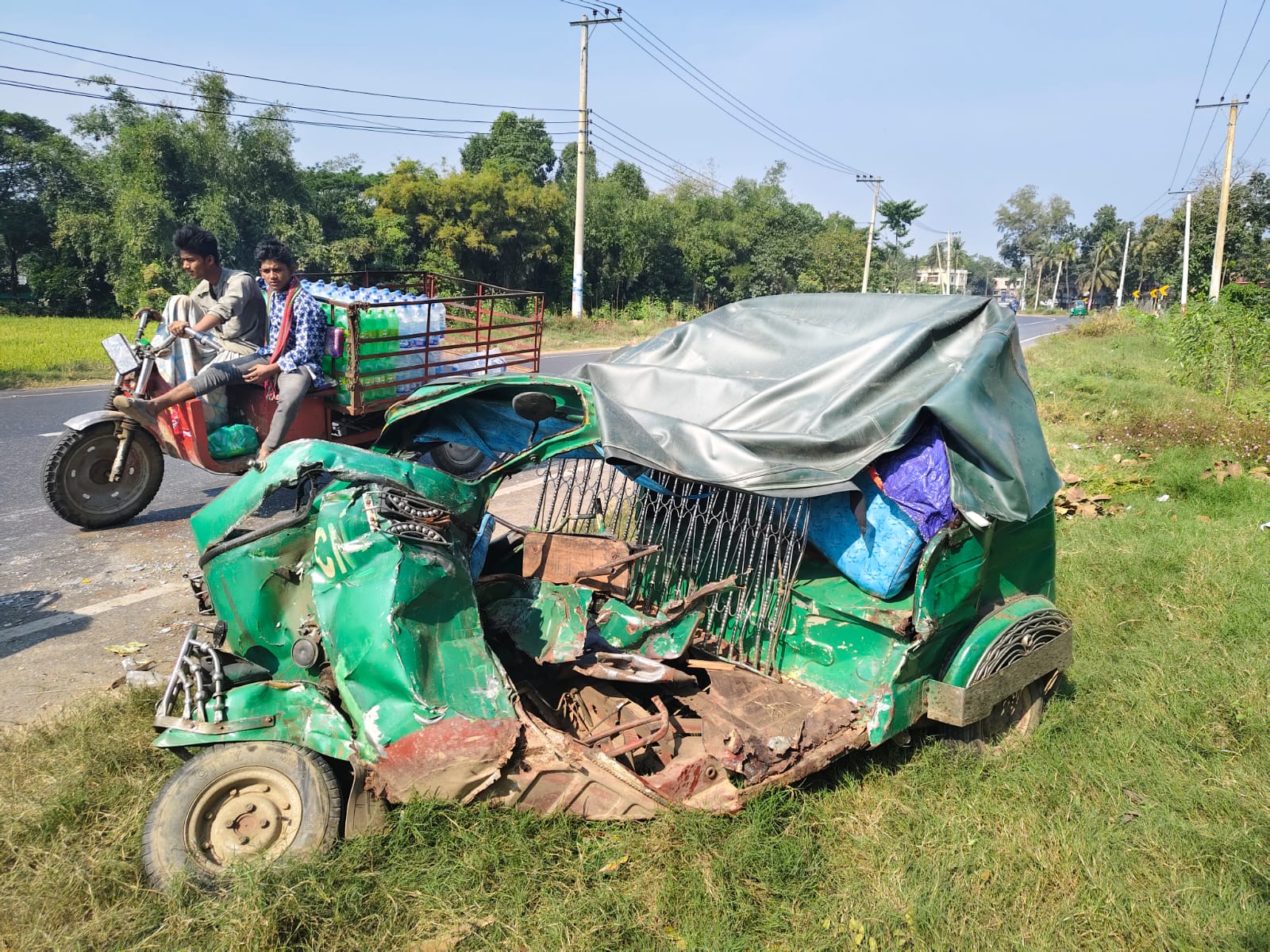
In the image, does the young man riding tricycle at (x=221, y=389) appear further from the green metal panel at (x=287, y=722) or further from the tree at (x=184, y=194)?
the tree at (x=184, y=194)

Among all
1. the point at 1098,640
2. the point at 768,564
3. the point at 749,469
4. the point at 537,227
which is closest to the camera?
the point at 749,469

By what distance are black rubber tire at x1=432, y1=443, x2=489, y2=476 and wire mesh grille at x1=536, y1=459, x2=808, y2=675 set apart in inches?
88.1

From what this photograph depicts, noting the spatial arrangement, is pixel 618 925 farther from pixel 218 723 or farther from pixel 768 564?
pixel 768 564

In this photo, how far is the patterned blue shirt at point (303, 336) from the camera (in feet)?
20.1

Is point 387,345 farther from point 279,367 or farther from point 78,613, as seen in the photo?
point 78,613

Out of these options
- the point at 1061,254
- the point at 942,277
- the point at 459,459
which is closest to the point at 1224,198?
the point at 459,459

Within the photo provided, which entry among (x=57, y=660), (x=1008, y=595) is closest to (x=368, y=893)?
(x=57, y=660)

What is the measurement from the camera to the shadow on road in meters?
4.36

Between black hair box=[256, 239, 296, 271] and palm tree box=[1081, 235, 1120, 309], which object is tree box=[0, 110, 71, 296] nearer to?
black hair box=[256, 239, 296, 271]

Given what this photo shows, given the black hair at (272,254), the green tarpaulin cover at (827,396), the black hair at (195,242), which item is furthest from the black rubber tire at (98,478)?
the green tarpaulin cover at (827,396)

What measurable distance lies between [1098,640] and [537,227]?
26.2 metres

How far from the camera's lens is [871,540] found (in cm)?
359

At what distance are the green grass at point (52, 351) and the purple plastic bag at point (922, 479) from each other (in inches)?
482

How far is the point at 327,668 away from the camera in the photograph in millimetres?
3102
